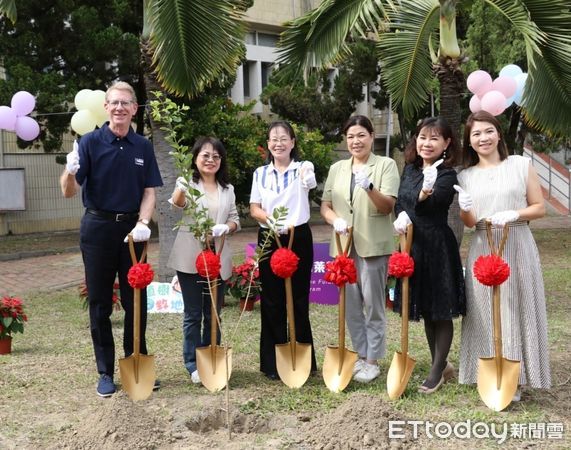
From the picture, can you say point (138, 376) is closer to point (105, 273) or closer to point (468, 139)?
point (105, 273)

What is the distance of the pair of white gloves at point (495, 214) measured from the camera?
404cm

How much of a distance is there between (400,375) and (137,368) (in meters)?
1.67

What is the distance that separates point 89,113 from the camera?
494cm

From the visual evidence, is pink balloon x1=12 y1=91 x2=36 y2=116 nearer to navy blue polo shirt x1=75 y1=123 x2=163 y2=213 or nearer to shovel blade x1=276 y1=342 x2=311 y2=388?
navy blue polo shirt x1=75 y1=123 x2=163 y2=213

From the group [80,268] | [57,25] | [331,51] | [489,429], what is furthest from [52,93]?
[489,429]

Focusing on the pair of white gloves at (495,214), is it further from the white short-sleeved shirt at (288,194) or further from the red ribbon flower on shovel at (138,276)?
the red ribbon flower on shovel at (138,276)

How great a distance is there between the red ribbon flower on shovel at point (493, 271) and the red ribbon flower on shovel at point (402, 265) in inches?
15.3

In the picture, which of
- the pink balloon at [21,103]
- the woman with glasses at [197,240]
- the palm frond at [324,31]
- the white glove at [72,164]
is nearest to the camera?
the white glove at [72,164]

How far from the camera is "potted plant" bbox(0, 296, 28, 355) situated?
5.76 metres

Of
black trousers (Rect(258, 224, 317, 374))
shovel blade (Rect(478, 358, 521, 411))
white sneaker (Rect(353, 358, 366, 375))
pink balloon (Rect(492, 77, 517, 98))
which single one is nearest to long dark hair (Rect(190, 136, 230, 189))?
black trousers (Rect(258, 224, 317, 374))

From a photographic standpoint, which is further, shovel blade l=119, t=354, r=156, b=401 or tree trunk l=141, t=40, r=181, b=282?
tree trunk l=141, t=40, r=181, b=282

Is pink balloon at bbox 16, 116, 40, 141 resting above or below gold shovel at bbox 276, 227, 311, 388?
above

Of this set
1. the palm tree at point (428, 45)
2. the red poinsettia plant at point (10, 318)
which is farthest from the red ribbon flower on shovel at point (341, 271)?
the palm tree at point (428, 45)

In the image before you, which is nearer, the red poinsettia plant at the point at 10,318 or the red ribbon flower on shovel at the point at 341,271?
the red ribbon flower on shovel at the point at 341,271
